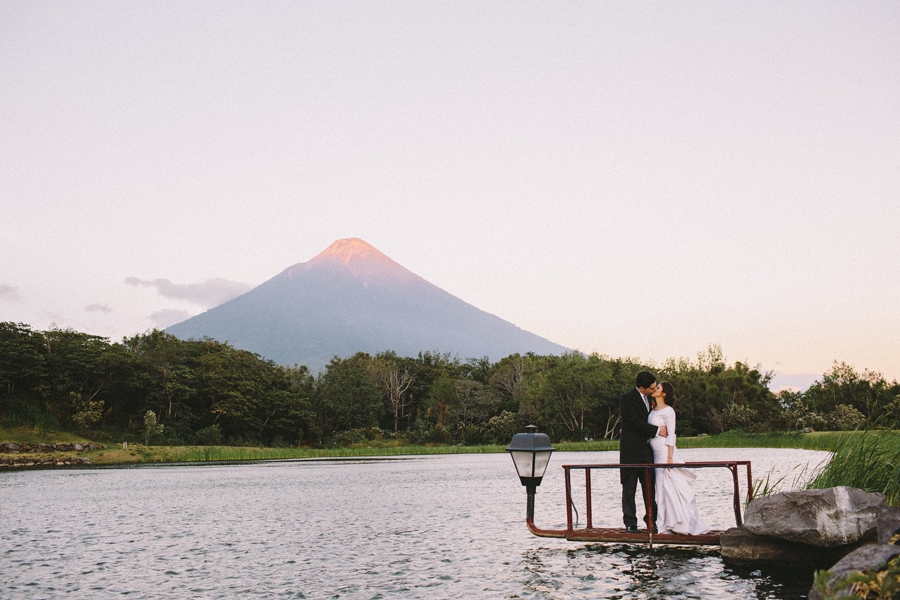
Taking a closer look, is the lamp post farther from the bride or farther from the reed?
the reed

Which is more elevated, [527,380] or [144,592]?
[527,380]

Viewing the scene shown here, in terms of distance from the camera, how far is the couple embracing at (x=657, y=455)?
1107cm

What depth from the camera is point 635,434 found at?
1156 cm

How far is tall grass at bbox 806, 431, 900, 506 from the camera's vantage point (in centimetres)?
1078

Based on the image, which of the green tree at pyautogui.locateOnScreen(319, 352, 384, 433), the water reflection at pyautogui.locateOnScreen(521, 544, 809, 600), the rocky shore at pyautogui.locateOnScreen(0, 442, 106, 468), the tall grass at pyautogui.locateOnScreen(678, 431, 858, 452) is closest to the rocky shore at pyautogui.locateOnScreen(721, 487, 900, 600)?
the water reflection at pyautogui.locateOnScreen(521, 544, 809, 600)

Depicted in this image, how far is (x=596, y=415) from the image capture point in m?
74.8

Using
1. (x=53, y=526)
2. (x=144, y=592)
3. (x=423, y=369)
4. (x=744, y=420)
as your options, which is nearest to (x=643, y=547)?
(x=144, y=592)

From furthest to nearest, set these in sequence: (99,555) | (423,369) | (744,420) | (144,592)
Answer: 1. (423,369)
2. (744,420)
3. (99,555)
4. (144,592)

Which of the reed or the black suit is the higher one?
the black suit

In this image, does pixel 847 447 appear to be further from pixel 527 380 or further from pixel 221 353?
pixel 527 380

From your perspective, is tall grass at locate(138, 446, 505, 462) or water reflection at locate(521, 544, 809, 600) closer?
water reflection at locate(521, 544, 809, 600)

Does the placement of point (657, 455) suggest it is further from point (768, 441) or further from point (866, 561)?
point (768, 441)

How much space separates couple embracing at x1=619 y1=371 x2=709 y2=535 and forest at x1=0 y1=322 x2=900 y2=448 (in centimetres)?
5064

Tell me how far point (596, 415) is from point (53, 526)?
63.0 meters
